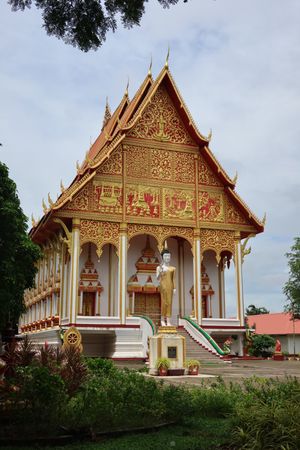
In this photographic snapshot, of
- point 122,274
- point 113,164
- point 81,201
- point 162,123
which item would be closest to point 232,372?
point 122,274

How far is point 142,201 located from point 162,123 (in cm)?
363

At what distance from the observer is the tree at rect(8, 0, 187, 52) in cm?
523

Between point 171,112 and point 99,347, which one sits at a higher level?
point 171,112

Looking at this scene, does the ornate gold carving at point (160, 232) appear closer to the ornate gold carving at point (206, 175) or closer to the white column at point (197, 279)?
the white column at point (197, 279)

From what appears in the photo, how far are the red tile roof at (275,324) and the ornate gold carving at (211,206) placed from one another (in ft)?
74.1

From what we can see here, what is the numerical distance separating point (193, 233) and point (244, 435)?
17.9 meters

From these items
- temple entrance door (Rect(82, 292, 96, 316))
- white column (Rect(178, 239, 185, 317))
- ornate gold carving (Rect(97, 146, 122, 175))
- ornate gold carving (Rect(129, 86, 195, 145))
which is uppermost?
ornate gold carving (Rect(129, 86, 195, 145))

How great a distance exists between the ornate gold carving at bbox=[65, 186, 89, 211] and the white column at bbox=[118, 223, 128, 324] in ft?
5.39

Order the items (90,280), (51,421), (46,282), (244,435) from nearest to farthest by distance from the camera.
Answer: (244,435) → (51,421) → (90,280) → (46,282)

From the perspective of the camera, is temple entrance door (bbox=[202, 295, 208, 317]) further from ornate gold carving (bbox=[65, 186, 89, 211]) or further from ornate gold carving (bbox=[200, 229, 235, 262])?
ornate gold carving (bbox=[65, 186, 89, 211])

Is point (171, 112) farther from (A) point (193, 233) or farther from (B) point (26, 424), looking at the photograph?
(B) point (26, 424)

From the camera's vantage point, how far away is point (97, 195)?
2177 cm

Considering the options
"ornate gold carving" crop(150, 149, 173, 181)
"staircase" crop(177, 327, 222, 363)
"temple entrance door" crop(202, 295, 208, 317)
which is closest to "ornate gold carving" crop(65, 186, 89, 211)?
"ornate gold carving" crop(150, 149, 173, 181)

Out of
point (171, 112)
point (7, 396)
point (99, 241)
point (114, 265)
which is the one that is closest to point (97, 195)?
point (99, 241)
